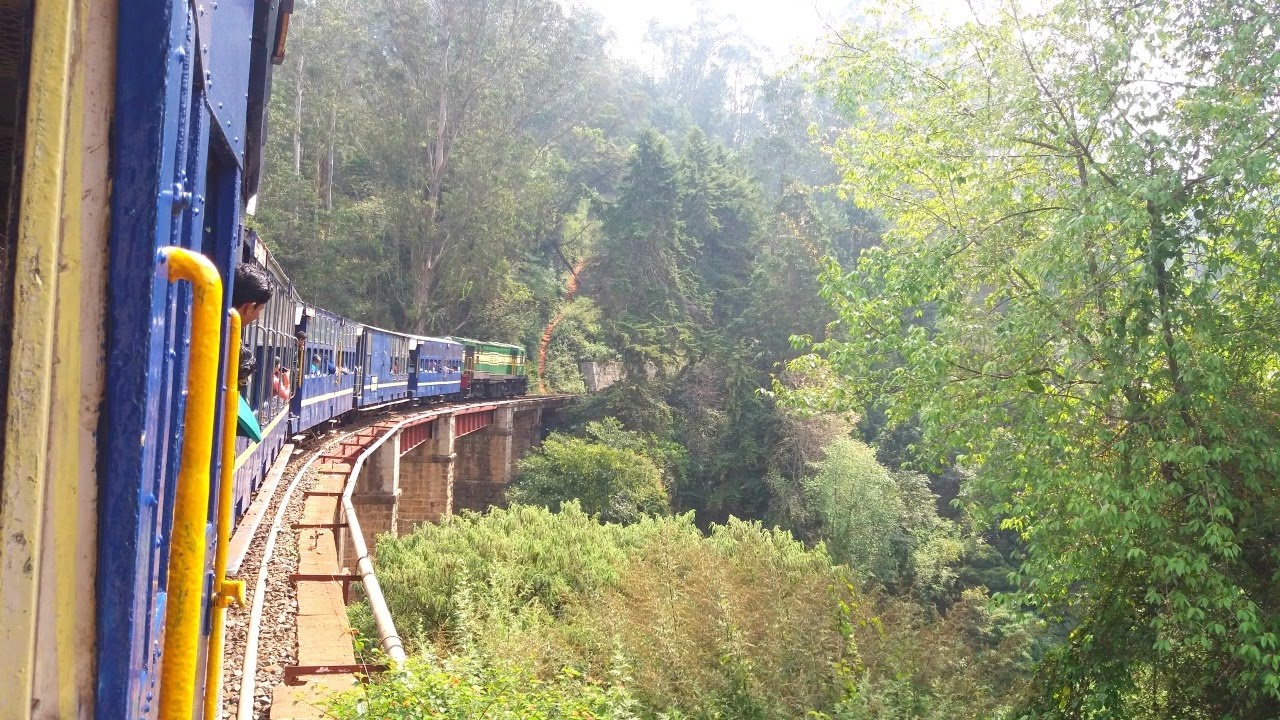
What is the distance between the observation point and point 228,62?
218 centimetres

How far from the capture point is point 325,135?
35.2m

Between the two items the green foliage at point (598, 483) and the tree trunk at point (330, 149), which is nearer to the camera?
the green foliage at point (598, 483)

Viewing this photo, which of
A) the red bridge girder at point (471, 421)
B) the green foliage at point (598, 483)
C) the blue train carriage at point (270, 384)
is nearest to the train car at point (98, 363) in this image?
the blue train carriage at point (270, 384)

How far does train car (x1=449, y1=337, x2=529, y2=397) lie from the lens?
30.3 m

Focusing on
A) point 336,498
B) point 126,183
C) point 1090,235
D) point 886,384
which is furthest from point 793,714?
point 126,183

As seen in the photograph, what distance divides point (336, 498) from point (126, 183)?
10.2 m

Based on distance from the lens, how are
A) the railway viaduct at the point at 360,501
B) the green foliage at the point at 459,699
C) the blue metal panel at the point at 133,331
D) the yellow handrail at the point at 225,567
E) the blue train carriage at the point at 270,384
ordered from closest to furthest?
the blue metal panel at the point at 133,331
the yellow handrail at the point at 225,567
the green foliage at the point at 459,699
the railway viaduct at the point at 360,501
the blue train carriage at the point at 270,384

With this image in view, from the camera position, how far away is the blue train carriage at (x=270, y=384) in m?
7.96

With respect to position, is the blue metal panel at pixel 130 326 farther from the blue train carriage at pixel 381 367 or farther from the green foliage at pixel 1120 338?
the blue train carriage at pixel 381 367

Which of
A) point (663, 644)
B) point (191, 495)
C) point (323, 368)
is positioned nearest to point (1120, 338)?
point (663, 644)

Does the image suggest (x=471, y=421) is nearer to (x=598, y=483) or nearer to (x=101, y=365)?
(x=598, y=483)

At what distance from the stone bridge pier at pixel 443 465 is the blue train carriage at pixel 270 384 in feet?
6.84

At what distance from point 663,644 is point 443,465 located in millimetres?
15640

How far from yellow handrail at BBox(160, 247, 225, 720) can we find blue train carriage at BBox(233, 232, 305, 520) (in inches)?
235
